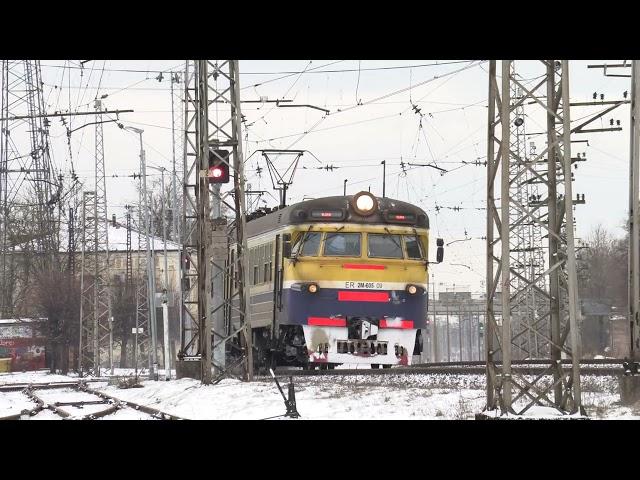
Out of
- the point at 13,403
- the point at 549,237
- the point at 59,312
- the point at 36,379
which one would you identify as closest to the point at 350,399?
the point at 549,237

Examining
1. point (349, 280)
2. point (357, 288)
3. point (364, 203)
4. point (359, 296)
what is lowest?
point (359, 296)

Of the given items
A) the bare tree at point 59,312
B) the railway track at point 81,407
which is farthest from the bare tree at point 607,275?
the railway track at point 81,407

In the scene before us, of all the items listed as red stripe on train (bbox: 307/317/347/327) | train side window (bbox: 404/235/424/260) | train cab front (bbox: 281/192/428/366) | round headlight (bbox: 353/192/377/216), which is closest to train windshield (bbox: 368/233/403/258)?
train cab front (bbox: 281/192/428/366)

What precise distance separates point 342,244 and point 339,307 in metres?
1.26

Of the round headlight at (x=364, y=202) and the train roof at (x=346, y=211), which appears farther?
the round headlight at (x=364, y=202)

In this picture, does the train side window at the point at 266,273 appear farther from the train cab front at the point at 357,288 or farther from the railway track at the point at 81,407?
the railway track at the point at 81,407

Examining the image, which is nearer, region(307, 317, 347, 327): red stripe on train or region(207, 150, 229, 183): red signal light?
region(207, 150, 229, 183): red signal light

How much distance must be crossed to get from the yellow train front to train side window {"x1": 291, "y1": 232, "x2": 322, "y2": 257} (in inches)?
0.8

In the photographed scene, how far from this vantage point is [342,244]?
24.9m

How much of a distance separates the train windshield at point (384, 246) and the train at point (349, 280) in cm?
2

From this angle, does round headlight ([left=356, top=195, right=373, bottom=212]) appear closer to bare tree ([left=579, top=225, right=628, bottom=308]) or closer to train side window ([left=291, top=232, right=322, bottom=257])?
train side window ([left=291, top=232, right=322, bottom=257])

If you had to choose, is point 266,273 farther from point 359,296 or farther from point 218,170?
point 218,170

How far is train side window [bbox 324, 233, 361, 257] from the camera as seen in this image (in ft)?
81.2

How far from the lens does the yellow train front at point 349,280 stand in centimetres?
2450
